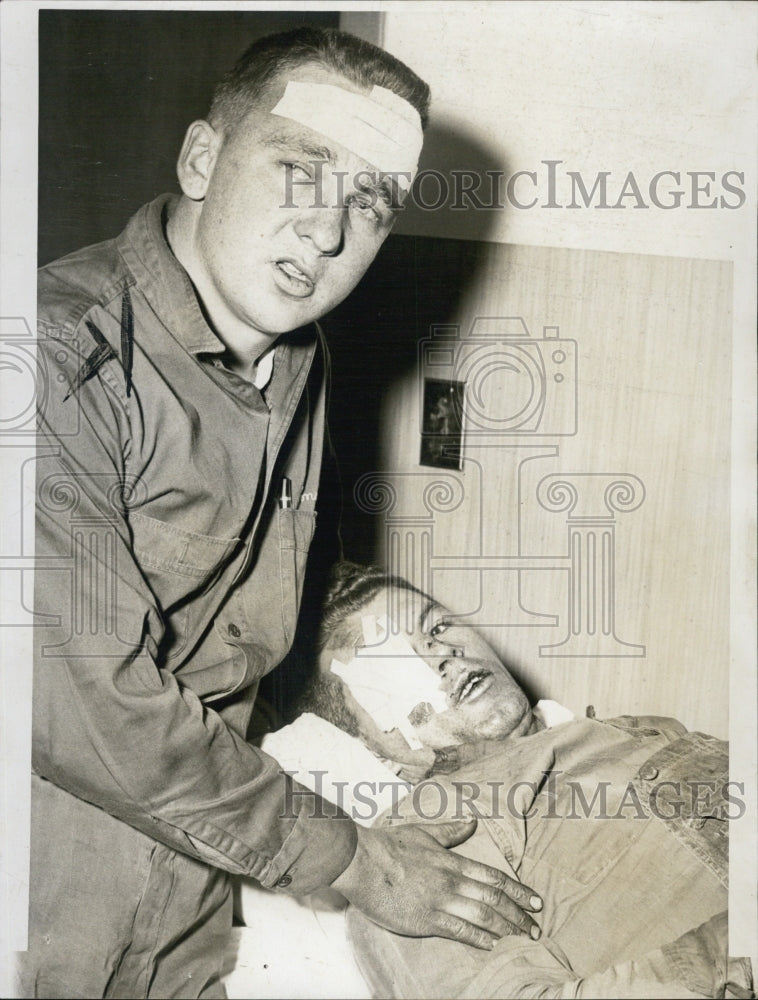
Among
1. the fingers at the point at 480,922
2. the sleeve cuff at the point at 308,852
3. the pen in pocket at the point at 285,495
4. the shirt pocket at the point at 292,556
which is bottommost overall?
the fingers at the point at 480,922

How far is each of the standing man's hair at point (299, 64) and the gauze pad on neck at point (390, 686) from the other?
25.5 inches

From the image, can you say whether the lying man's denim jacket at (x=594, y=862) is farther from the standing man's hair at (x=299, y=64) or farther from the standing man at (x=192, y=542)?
the standing man's hair at (x=299, y=64)

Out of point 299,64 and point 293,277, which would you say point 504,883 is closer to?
point 293,277

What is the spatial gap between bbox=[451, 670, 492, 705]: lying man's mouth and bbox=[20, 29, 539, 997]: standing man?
0.52 feet

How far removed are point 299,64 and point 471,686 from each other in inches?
31.1

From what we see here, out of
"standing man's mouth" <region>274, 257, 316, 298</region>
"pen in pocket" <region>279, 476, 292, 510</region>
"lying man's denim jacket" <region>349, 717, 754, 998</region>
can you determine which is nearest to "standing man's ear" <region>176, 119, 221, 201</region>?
"standing man's mouth" <region>274, 257, 316, 298</region>

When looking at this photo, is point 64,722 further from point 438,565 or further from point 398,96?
point 398,96

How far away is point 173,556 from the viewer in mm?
1078

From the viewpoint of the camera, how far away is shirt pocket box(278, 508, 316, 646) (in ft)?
3.85

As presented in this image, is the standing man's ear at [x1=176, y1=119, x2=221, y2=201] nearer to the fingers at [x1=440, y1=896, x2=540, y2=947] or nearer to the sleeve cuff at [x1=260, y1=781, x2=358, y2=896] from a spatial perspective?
the sleeve cuff at [x1=260, y1=781, x2=358, y2=896]

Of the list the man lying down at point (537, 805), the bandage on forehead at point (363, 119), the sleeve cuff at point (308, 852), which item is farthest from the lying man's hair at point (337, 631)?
the bandage on forehead at point (363, 119)

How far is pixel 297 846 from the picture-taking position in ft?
3.57

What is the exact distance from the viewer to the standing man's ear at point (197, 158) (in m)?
1.10

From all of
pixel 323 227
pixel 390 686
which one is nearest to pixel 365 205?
pixel 323 227
